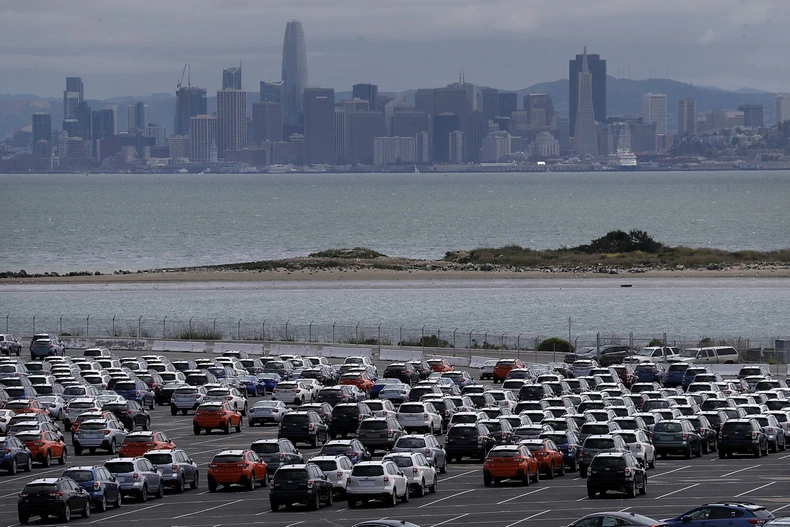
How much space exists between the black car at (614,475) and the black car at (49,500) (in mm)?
12690

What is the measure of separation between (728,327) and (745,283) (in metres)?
33.8

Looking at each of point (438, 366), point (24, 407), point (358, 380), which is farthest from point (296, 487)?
point (438, 366)

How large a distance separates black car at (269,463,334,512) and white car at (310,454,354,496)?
135 centimetres

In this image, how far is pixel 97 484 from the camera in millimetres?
38094

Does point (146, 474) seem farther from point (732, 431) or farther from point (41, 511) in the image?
point (732, 431)

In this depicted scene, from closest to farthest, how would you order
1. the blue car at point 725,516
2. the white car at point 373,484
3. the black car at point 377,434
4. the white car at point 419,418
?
the blue car at point 725,516 < the white car at point 373,484 < the black car at point 377,434 < the white car at point 419,418

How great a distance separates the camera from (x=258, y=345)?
8788 cm

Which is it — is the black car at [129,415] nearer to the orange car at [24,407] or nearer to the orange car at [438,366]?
the orange car at [24,407]

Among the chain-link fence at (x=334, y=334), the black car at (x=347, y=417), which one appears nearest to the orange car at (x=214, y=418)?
the black car at (x=347, y=417)

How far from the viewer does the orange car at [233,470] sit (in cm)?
4103

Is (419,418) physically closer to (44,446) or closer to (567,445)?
(567,445)

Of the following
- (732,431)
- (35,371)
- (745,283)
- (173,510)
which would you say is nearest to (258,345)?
(35,371)

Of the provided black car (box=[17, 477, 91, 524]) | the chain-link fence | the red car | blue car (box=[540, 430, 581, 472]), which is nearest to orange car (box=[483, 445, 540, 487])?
the red car

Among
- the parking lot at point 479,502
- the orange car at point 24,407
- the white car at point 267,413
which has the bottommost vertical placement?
the parking lot at point 479,502
